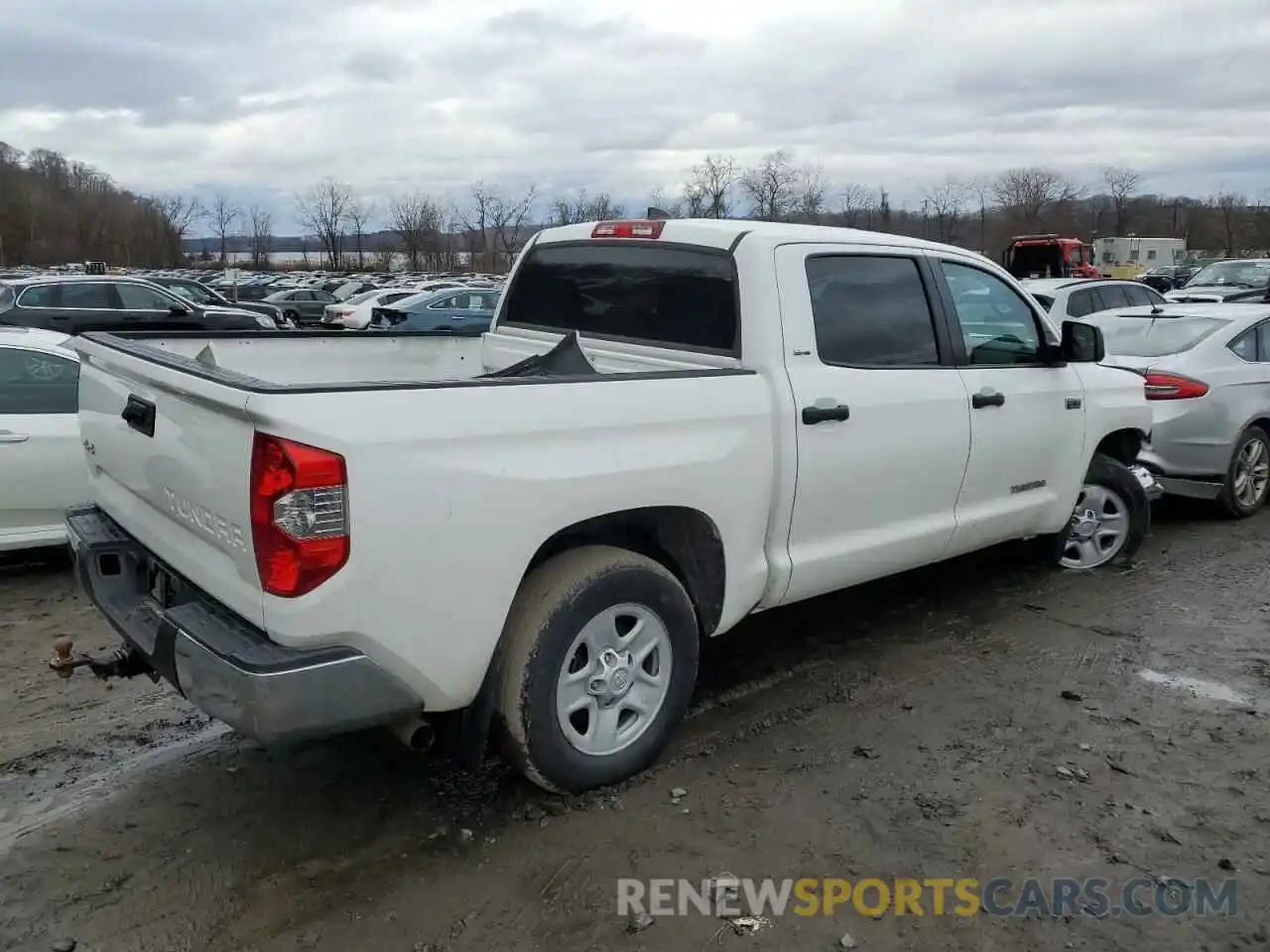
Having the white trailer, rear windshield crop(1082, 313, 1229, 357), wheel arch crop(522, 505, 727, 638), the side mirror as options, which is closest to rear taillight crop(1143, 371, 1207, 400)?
rear windshield crop(1082, 313, 1229, 357)

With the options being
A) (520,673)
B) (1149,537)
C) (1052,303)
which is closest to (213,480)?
(520,673)

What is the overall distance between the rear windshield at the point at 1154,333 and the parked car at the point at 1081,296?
4.54 meters

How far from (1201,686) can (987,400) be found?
5.21 feet

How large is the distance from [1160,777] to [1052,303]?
10.5m

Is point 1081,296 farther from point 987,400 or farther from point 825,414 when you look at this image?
point 825,414

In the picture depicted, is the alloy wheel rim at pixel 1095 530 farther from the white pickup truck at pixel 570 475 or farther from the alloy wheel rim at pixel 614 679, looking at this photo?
the alloy wheel rim at pixel 614 679

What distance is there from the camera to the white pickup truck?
286 centimetres

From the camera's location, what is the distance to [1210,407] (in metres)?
7.41

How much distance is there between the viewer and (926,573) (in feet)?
20.7

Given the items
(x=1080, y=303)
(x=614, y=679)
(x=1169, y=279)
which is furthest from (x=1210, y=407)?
(x=1169, y=279)

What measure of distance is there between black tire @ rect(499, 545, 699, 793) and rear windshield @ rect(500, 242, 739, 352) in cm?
103

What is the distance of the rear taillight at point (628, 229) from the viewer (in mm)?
4445

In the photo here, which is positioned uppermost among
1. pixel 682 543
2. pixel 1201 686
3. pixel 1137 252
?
pixel 1137 252

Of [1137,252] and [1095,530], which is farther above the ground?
[1137,252]
